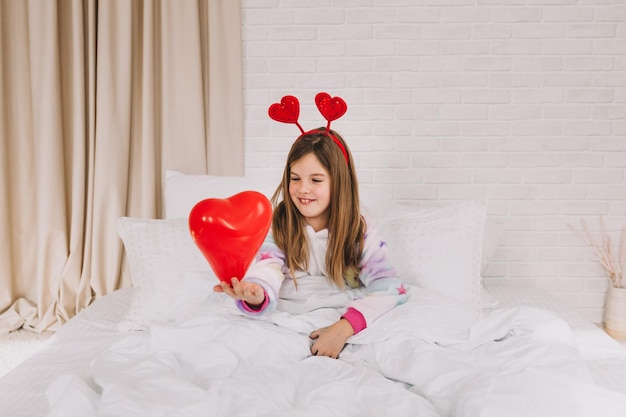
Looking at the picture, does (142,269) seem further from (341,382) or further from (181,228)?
(341,382)

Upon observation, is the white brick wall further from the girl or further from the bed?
the girl

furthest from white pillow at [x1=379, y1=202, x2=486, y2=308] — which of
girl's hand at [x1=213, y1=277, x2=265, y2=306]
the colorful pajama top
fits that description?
girl's hand at [x1=213, y1=277, x2=265, y2=306]

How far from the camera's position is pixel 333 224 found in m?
1.59

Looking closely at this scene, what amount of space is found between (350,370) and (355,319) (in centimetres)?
25

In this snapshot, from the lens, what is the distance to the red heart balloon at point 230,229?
3.92 ft

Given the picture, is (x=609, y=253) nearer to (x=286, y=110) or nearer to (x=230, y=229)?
(x=286, y=110)

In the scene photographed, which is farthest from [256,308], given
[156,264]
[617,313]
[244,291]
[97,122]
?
[617,313]

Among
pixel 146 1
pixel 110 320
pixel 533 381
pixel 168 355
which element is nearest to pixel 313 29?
pixel 146 1

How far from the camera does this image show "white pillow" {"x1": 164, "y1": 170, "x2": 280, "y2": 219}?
6.63 feet

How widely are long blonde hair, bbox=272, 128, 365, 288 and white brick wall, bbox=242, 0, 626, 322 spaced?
76 cm

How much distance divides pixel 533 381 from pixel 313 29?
1.75m

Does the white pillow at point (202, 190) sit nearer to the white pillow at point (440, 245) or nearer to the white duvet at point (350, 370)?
the white pillow at point (440, 245)

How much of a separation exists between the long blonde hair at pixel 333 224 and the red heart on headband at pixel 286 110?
0.09m

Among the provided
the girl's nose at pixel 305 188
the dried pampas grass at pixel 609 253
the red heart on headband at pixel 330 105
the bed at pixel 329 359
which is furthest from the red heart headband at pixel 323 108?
the dried pampas grass at pixel 609 253
